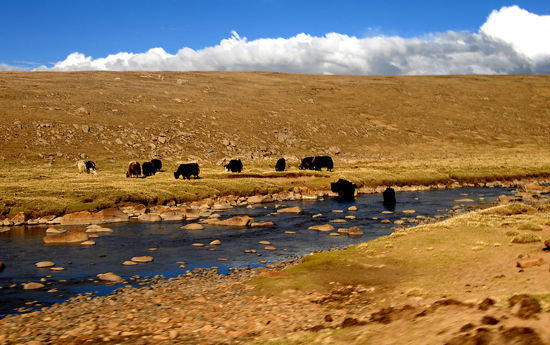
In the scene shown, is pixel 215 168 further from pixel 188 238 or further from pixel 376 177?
pixel 188 238

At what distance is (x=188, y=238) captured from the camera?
24.9 metres

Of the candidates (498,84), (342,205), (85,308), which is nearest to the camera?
(85,308)

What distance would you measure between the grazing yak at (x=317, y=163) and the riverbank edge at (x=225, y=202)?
8.10 meters

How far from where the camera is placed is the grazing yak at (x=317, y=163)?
5216 centimetres

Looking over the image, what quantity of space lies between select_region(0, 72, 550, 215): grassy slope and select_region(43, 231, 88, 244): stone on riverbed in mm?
6897

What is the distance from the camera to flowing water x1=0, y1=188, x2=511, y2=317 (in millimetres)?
16812

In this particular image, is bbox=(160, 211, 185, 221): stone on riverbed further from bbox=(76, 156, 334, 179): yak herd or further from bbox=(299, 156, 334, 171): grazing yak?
bbox=(299, 156, 334, 171): grazing yak

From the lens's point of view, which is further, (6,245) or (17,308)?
(6,245)

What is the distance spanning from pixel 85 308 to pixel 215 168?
40.5 metres

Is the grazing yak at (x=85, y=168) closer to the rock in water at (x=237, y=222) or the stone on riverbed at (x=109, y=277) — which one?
the rock in water at (x=237, y=222)

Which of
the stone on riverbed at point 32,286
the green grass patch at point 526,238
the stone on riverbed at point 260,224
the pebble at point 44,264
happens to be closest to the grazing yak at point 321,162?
the stone on riverbed at point 260,224

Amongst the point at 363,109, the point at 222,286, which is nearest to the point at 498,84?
the point at 363,109

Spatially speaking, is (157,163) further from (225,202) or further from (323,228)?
(323,228)

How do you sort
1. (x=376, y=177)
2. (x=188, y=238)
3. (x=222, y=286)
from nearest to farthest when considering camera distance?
(x=222, y=286) → (x=188, y=238) → (x=376, y=177)
